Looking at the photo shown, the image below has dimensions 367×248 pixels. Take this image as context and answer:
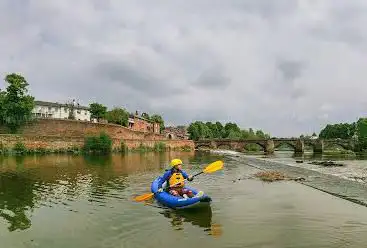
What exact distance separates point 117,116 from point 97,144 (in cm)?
4482

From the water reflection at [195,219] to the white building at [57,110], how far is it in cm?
12238

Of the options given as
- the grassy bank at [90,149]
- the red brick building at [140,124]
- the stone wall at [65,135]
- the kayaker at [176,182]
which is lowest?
the kayaker at [176,182]

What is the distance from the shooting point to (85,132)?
4072 inches

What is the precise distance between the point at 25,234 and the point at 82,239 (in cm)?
254

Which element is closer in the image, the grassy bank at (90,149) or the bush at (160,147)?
the grassy bank at (90,149)

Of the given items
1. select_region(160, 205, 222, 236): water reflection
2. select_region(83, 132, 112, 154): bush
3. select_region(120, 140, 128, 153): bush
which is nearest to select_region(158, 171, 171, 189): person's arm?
select_region(160, 205, 222, 236): water reflection

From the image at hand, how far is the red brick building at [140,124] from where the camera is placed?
158125mm

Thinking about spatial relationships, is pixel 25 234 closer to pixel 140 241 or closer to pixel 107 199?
pixel 140 241

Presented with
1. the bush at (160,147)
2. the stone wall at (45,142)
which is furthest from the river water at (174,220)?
the bush at (160,147)

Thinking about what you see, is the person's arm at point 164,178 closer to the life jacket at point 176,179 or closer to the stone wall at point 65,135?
the life jacket at point 176,179

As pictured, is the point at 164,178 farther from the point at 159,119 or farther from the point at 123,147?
the point at 159,119

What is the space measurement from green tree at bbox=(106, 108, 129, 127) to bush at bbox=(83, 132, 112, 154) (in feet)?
140

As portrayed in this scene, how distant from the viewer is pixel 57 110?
144 m

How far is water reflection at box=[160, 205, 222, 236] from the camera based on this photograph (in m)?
17.2
